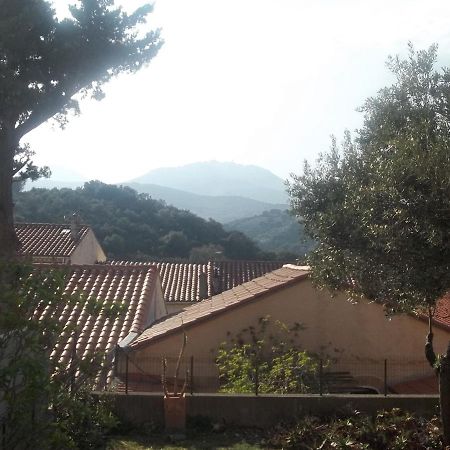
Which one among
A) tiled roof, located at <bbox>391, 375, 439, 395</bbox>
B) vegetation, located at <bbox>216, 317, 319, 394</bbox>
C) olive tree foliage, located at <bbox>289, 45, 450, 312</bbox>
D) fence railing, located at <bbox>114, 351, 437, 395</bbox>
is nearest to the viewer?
olive tree foliage, located at <bbox>289, 45, 450, 312</bbox>

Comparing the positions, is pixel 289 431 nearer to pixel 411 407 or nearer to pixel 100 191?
pixel 411 407

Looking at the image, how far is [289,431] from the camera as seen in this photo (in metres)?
8.94

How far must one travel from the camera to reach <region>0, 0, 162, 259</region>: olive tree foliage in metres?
16.4

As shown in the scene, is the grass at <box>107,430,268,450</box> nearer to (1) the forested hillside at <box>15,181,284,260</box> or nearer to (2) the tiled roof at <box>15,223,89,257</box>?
(2) the tiled roof at <box>15,223,89,257</box>

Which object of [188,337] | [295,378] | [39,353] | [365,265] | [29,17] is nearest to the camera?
[39,353]

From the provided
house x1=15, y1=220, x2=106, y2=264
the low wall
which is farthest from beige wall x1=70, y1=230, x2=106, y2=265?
the low wall

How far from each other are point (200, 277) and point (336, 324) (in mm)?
18107

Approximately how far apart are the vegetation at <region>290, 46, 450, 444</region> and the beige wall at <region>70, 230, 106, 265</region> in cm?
2118

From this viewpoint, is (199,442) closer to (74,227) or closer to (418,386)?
(418,386)

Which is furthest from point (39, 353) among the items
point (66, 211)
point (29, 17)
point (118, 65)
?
point (66, 211)

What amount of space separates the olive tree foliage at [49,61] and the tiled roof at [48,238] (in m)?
10.5

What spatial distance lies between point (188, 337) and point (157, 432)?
13.2 feet

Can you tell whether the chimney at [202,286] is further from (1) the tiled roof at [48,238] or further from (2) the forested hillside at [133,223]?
(2) the forested hillside at [133,223]

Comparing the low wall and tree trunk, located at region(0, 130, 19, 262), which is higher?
tree trunk, located at region(0, 130, 19, 262)
